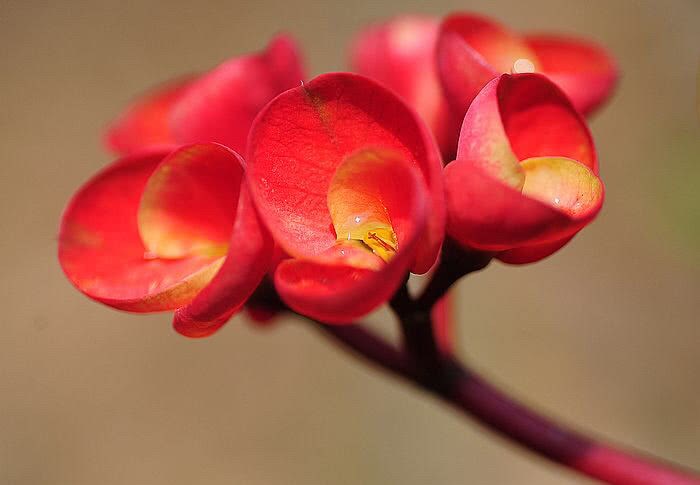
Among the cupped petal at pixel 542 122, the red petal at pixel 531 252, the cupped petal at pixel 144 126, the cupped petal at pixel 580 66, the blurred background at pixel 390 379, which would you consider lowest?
the blurred background at pixel 390 379

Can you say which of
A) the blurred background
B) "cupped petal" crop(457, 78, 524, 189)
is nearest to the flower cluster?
"cupped petal" crop(457, 78, 524, 189)

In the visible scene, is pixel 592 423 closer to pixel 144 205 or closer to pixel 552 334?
pixel 552 334

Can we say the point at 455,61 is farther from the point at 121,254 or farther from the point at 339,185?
the point at 121,254

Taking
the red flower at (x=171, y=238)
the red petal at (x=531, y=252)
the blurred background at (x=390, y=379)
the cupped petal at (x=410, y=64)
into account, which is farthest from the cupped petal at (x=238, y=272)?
the blurred background at (x=390, y=379)

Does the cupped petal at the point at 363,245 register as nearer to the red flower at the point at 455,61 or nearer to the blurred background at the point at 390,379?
the red flower at the point at 455,61

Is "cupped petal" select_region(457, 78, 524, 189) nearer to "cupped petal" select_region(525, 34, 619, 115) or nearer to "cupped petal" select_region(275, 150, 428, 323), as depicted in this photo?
"cupped petal" select_region(275, 150, 428, 323)

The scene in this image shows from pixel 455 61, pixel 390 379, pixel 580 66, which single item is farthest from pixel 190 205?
pixel 390 379
